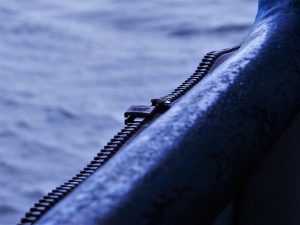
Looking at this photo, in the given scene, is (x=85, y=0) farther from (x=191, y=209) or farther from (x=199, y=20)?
(x=191, y=209)

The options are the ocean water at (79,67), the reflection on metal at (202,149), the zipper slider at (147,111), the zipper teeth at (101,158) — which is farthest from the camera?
the ocean water at (79,67)

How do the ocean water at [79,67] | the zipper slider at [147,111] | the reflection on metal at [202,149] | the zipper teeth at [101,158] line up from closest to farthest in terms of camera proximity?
the reflection on metal at [202,149] < the zipper teeth at [101,158] < the zipper slider at [147,111] < the ocean water at [79,67]

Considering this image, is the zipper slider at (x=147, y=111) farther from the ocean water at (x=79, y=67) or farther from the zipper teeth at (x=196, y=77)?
the ocean water at (x=79, y=67)

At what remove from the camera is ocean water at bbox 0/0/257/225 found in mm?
4703

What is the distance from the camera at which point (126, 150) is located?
34.7 inches

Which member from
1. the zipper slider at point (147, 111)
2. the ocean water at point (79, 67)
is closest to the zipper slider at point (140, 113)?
the zipper slider at point (147, 111)

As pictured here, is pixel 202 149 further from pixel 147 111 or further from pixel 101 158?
pixel 147 111

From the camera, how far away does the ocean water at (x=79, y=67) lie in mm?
4703

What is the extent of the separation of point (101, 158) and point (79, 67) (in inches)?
201

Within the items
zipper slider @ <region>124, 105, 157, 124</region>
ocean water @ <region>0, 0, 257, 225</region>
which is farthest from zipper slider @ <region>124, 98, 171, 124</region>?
ocean water @ <region>0, 0, 257, 225</region>

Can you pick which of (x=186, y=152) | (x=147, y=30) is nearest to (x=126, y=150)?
(x=186, y=152)

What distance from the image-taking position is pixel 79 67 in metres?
6.12

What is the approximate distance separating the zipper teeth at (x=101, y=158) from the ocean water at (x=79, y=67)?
281 cm

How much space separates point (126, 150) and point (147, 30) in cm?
618
